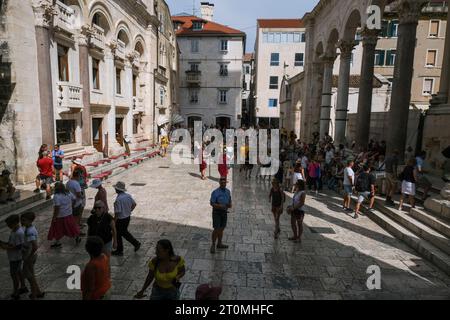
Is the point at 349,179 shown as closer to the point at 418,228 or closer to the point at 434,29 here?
the point at 418,228

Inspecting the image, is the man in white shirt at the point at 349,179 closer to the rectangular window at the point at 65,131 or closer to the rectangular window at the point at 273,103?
the rectangular window at the point at 65,131

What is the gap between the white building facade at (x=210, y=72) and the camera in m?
39.4

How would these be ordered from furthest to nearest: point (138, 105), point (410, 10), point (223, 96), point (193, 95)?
point (193, 95) → point (223, 96) → point (138, 105) → point (410, 10)

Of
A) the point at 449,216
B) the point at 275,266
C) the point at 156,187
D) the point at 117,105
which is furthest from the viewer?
the point at 117,105

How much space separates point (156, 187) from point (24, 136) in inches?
203

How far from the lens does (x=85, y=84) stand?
1480 centimetres

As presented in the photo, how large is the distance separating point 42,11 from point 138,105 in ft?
39.6

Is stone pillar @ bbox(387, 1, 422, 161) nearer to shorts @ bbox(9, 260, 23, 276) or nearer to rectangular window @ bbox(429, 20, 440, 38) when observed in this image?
shorts @ bbox(9, 260, 23, 276)

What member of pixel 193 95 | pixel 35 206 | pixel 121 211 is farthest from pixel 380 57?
pixel 35 206

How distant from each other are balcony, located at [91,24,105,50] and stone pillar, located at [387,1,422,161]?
1409cm

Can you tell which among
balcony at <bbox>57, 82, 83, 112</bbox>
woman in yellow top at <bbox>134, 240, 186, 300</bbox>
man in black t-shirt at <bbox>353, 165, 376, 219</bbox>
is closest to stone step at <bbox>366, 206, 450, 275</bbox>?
man in black t-shirt at <bbox>353, 165, 376, 219</bbox>

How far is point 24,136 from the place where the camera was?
34.5ft
